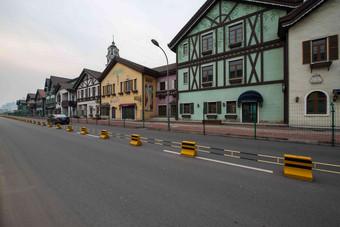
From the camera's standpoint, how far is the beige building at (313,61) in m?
11.1

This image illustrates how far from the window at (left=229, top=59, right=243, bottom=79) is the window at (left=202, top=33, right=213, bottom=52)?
3.52 meters

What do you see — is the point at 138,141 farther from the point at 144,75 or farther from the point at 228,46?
the point at 144,75

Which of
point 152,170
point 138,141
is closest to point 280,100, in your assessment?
point 138,141

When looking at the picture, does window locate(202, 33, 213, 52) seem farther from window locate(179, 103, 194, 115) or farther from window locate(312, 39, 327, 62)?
window locate(312, 39, 327, 62)

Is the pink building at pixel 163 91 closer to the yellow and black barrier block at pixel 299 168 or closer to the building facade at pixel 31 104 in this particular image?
the yellow and black barrier block at pixel 299 168

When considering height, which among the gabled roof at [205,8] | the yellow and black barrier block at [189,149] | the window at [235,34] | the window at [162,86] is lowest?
the yellow and black barrier block at [189,149]

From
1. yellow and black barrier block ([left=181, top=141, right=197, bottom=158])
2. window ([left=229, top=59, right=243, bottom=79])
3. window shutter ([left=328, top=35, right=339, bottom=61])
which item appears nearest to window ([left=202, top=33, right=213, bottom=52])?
window ([left=229, top=59, right=243, bottom=79])

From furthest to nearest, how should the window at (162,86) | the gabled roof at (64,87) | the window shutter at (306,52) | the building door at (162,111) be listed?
the gabled roof at (64,87), the window at (162,86), the building door at (162,111), the window shutter at (306,52)

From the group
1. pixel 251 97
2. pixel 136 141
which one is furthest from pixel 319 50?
pixel 136 141

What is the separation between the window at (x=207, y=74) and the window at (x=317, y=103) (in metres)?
9.17

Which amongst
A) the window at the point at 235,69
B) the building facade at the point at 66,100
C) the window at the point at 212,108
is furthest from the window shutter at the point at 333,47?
the building facade at the point at 66,100

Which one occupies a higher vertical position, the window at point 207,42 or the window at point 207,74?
the window at point 207,42

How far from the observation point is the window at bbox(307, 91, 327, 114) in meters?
11.4

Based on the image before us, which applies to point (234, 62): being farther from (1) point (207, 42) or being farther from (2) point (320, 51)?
(2) point (320, 51)
